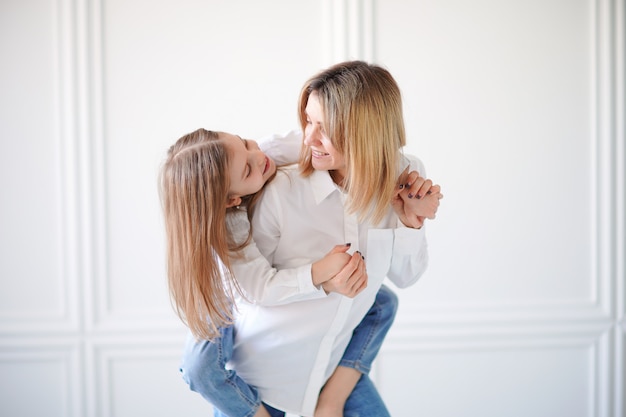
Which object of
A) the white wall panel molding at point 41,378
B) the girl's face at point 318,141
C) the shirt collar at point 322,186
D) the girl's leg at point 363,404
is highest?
the girl's face at point 318,141

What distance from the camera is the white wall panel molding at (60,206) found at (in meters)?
2.64

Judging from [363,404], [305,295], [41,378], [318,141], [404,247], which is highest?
[318,141]

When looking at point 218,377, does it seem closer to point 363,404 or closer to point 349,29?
point 363,404

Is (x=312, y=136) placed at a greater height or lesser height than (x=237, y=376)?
greater

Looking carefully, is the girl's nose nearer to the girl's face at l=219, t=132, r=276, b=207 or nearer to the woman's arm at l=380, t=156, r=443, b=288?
the girl's face at l=219, t=132, r=276, b=207

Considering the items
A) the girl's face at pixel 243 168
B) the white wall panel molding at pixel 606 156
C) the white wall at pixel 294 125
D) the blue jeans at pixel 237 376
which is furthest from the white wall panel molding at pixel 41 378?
the white wall panel molding at pixel 606 156

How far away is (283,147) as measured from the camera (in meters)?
1.73

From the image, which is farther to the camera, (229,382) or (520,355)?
(520,355)

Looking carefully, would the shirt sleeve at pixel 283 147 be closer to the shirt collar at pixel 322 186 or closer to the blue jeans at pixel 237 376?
the shirt collar at pixel 322 186

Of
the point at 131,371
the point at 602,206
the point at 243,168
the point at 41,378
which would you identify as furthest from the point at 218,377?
the point at 602,206

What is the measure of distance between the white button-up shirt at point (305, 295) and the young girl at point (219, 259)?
0.05m

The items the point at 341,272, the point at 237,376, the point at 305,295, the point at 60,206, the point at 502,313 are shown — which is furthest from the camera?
the point at 502,313

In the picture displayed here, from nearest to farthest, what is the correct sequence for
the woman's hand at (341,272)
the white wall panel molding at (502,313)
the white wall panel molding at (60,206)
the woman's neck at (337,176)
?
the woman's hand at (341,272)
the woman's neck at (337,176)
the white wall panel molding at (60,206)
the white wall panel molding at (502,313)

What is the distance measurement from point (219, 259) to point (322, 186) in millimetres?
320
